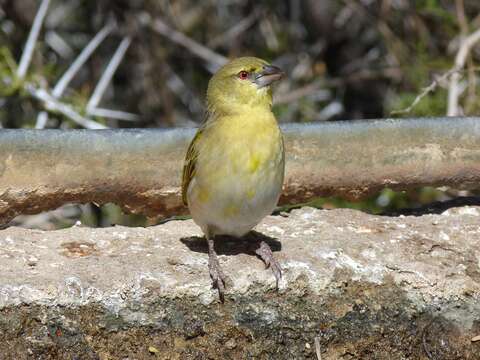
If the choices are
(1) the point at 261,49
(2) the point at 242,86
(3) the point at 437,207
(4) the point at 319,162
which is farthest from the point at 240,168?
(1) the point at 261,49

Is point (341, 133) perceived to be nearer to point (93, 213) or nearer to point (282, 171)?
point (282, 171)

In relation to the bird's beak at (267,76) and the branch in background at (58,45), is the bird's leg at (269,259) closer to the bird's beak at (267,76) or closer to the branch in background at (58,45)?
the bird's beak at (267,76)

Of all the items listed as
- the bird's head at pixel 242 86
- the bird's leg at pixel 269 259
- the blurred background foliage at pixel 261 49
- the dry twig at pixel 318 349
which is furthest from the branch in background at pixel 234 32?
the dry twig at pixel 318 349

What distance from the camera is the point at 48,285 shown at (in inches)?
133

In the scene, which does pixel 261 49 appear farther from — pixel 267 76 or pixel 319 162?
pixel 267 76

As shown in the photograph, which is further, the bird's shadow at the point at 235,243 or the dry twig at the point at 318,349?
the bird's shadow at the point at 235,243

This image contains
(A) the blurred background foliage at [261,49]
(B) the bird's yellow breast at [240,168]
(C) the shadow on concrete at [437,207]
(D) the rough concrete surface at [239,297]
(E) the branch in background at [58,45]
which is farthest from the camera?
(E) the branch in background at [58,45]

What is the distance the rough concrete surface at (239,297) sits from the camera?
336 cm

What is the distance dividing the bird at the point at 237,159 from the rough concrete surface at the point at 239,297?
13 centimetres

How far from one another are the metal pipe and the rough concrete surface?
0.21 metres

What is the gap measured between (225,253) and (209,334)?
0.51m

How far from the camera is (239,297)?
11.9 feet

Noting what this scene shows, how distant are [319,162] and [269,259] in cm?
79

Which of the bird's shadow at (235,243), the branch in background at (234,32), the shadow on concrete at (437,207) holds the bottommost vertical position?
the shadow on concrete at (437,207)
